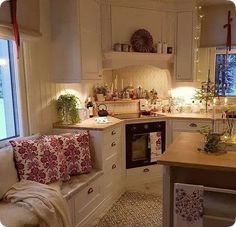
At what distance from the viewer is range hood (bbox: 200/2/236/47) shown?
410 cm

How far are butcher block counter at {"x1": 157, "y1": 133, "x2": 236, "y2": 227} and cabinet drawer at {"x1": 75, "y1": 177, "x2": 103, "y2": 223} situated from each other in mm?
831

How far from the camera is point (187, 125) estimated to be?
3.86m

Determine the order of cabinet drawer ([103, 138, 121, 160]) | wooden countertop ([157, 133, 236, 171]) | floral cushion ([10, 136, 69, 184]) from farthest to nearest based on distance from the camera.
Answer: cabinet drawer ([103, 138, 121, 160]) < floral cushion ([10, 136, 69, 184]) < wooden countertop ([157, 133, 236, 171])

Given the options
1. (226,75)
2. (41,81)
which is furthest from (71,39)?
(226,75)

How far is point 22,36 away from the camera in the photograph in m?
2.56

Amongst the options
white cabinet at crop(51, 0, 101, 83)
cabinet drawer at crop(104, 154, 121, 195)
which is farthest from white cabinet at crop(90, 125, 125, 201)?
white cabinet at crop(51, 0, 101, 83)

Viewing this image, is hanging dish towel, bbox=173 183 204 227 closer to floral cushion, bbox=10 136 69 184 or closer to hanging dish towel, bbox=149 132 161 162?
floral cushion, bbox=10 136 69 184

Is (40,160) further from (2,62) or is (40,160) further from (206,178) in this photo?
(206,178)

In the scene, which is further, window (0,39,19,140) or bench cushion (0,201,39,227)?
window (0,39,19,140)

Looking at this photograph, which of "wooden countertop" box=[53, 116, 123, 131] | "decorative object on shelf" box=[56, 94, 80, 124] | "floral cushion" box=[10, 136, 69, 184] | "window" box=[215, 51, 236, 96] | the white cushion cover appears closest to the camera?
the white cushion cover

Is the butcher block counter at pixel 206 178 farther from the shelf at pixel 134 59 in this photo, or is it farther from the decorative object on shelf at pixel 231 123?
the shelf at pixel 134 59

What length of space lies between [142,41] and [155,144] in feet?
4.80

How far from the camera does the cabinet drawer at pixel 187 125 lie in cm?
380

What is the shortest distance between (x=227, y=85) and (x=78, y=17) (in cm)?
248
